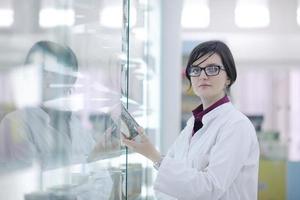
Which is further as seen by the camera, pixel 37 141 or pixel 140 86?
pixel 140 86

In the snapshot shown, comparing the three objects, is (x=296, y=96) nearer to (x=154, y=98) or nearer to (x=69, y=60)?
(x=154, y=98)

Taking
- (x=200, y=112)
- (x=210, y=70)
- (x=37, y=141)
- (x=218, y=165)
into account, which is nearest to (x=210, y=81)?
(x=210, y=70)

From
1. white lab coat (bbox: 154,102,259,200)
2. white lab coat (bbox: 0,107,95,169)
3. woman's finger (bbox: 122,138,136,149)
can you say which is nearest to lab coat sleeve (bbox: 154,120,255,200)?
white lab coat (bbox: 154,102,259,200)

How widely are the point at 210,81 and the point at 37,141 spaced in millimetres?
752

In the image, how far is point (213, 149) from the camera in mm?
1485

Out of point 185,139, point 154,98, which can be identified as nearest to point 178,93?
point 154,98

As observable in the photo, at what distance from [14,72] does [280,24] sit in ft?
20.1

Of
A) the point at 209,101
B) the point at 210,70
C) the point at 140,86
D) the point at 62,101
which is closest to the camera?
the point at 62,101

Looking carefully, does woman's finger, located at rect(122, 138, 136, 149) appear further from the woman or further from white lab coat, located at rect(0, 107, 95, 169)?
white lab coat, located at rect(0, 107, 95, 169)

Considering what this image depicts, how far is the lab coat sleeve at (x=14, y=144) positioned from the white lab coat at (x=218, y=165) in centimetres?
59

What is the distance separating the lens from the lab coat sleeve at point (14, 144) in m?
0.90

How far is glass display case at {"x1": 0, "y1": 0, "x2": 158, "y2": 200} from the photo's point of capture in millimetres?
904

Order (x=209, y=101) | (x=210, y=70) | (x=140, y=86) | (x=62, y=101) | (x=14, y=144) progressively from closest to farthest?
(x=14, y=144), (x=62, y=101), (x=210, y=70), (x=209, y=101), (x=140, y=86)

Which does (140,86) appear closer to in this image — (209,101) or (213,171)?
(209,101)
